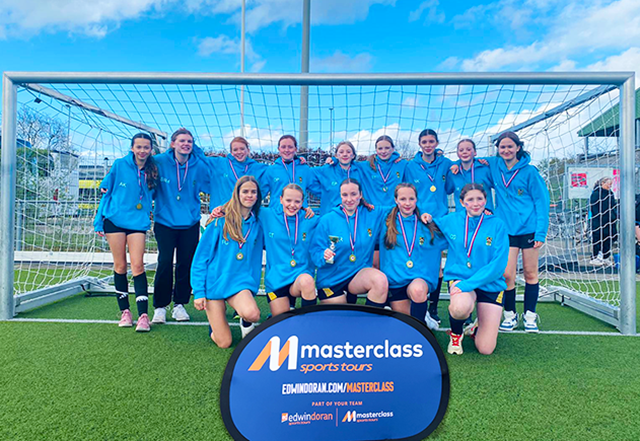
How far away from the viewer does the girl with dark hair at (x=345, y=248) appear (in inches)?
121

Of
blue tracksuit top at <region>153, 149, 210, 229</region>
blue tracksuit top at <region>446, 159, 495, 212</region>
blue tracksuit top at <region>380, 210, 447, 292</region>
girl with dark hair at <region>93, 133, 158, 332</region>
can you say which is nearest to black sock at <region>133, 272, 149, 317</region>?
girl with dark hair at <region>93, 133, 158, 332</region>

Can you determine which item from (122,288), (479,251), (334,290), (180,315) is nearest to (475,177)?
(479,251)

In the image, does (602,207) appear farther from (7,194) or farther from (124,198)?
(7,194)

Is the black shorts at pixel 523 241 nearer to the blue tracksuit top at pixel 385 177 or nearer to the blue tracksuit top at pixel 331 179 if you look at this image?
the blue tracksuit top at pixel 385 177

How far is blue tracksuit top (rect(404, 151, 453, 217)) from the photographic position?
3775mm

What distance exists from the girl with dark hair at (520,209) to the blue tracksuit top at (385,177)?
2.84 ft

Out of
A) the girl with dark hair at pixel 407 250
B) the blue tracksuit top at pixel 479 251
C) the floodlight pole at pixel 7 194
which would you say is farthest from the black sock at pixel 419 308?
the floodlight pole at pixel 7 194

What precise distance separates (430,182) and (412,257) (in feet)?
3.20

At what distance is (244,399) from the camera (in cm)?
94

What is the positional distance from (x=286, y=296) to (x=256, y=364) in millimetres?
2170

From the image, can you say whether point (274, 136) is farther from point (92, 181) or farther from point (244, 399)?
point (244, 399)

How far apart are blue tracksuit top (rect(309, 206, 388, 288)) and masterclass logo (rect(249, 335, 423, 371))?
207 centimetres

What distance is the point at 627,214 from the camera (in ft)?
11.4

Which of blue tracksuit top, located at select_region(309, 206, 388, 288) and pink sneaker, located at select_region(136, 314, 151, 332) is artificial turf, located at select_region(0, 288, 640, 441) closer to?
pink sneaker, located at select_region(136, 314, 151, 332)
